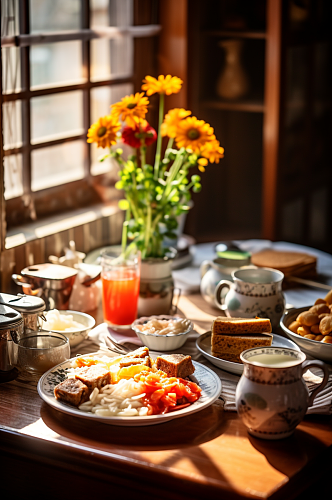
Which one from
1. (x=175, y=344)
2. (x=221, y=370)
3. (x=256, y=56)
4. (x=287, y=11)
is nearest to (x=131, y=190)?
(x=175, y=344)

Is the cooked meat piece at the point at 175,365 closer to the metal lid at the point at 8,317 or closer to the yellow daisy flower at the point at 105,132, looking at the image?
the metal lid at the point at 8,317

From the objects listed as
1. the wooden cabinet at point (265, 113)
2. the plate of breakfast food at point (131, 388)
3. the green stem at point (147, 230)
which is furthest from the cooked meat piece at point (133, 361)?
the wooden cabinet at point (265, 113)

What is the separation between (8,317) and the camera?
135cm

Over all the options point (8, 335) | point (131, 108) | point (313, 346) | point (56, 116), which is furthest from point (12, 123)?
point (313, 346)

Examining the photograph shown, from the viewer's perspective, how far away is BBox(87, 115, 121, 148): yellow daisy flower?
5.23ft

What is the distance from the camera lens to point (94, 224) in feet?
6.93

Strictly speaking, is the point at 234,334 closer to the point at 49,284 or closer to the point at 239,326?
the point at 239,326

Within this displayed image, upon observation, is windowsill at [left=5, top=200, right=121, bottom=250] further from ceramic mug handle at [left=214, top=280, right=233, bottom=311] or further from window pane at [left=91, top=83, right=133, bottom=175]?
ceramic mug handle at [left=214, top=280, right=233, bottom=311]

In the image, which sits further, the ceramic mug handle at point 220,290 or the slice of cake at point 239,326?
the ceramic mug handle at point 220,290

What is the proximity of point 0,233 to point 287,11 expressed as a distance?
136 cm

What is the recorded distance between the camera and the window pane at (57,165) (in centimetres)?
203

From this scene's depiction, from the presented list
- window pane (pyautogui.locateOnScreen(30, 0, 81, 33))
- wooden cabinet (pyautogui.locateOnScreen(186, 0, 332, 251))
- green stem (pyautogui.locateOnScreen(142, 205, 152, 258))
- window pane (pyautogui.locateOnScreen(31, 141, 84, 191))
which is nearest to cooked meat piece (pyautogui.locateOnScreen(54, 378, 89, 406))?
green stem (pyautogui.locateOnScreen(142, 205, 152, 258))

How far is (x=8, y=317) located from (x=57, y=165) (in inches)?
33.8

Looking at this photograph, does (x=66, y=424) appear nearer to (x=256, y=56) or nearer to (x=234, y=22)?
(x=234, y=22)
